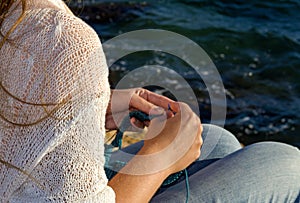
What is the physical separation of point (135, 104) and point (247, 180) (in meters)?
0.45

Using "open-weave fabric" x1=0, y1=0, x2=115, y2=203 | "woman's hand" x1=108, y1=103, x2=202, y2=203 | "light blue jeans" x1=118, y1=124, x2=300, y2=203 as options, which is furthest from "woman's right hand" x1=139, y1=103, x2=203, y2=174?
"open-weave fabric" x1=0, y1=0, x2=115, y2=203

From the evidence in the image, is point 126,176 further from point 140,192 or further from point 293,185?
point 293,185

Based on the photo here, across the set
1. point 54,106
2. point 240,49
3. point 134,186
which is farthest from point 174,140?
point 240,49

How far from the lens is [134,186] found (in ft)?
5.37

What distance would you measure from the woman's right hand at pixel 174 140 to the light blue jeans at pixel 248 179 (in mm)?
150

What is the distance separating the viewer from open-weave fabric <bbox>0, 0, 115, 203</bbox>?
136 cm

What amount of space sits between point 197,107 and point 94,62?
12.3 ft

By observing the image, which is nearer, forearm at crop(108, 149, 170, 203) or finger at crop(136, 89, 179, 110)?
forearm at crop(108, 149, 170, 203)

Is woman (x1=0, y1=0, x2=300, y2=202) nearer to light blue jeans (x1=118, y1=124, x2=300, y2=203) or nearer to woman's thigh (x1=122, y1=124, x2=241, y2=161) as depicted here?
light blue jeans (x1=118, y1=124, x2=300, y2=203)

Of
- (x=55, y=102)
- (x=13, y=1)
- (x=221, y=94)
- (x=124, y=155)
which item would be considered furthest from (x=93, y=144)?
(x=221, y=94)

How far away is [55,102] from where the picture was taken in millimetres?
1363

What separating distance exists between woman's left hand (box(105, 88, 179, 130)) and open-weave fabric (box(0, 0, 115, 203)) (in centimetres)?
41

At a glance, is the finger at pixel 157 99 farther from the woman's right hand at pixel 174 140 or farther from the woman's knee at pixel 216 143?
the woman's knee at pixel 216 143

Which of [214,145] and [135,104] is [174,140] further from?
[214,145]
